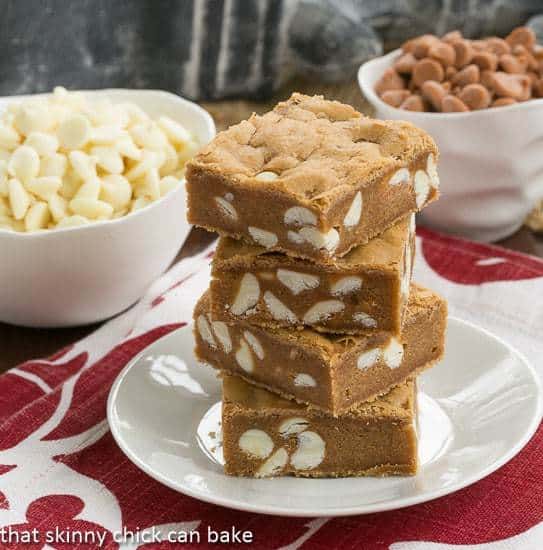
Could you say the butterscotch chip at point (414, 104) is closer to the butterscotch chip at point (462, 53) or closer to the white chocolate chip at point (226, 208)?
the butterscotch chip at point (462, 53)

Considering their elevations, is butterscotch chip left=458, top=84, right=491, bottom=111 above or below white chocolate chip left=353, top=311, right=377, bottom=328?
above

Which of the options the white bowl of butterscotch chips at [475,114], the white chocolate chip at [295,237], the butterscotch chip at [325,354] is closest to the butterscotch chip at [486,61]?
the white bowl of butterscotch chips at [475,114]

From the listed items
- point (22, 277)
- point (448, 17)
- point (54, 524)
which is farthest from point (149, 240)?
point (448, 17)

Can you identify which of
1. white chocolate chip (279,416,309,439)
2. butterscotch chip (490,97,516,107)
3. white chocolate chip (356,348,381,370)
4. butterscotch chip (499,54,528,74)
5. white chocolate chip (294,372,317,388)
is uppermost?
butterscotch chip (499,54,528,74)

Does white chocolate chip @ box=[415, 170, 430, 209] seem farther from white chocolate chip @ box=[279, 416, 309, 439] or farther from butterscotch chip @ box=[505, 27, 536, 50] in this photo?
butterscotch chip @ box=[505, 27, 536, 50]

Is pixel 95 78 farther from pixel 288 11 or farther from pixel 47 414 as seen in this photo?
pixel 47 414

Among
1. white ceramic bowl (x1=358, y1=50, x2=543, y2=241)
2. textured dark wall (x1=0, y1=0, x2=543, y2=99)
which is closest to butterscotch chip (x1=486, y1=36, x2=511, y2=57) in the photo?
white ceramic bowl (x1=358, y1=50, x2=543, y2=241)
